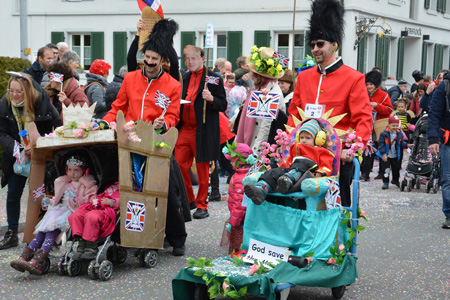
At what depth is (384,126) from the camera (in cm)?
1441

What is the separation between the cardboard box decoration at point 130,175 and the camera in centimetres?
667

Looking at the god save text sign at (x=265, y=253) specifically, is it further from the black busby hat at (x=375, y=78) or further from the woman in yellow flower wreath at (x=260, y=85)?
the black busby hat at (x=375, y=78)

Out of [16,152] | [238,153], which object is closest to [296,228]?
[238,153]

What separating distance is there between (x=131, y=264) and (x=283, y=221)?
2.08m

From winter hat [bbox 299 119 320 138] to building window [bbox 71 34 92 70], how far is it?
25450 millimetres

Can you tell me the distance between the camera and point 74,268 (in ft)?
21.8

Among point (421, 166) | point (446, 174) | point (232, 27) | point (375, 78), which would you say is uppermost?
point (232, 27)

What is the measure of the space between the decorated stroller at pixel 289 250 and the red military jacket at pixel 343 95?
494mm

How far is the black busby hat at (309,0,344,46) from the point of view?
6719 mm

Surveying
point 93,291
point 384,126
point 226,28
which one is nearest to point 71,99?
point 93,291

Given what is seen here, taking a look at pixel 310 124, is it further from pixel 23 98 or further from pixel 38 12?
pixel 38 12

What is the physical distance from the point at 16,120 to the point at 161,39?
1787mm

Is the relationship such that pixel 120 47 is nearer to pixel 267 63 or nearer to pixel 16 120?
pixel 16 120

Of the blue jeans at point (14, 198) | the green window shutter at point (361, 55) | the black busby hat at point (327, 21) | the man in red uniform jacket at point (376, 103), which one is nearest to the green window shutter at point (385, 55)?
the green window shutter at point (361, 55)
